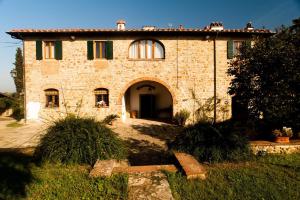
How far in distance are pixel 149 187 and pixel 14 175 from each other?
9.23ft

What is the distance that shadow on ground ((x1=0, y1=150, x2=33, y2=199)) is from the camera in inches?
148

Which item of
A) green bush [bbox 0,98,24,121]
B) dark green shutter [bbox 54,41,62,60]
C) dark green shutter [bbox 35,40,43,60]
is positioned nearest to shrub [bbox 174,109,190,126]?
dark green shutter [bbox 54,41,62,60]

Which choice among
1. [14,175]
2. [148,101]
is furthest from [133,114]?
[14,175]

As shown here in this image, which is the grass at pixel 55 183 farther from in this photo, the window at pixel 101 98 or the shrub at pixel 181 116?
the shrub at pixel 181 116

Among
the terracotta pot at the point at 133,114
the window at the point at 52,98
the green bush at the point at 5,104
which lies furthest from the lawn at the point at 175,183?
the green bush at the point at 5,104

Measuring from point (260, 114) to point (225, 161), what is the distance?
3207 millimetres

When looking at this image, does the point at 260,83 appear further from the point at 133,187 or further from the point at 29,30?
the point at 29,30

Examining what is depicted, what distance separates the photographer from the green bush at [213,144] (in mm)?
5035

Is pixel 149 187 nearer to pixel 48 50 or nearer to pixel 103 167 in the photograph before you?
pixel 103 167

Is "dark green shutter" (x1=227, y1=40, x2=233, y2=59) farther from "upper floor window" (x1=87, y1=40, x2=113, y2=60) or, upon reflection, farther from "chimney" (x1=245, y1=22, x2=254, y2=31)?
"upper floor window" (x1=87, y1=40, x2=113, y2=60)

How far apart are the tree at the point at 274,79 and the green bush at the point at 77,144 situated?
15.6 ft

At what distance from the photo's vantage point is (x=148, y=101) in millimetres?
17016

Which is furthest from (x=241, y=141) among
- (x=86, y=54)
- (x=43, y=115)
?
(x=43, y=115)

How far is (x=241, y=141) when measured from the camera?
5258 millimetres
